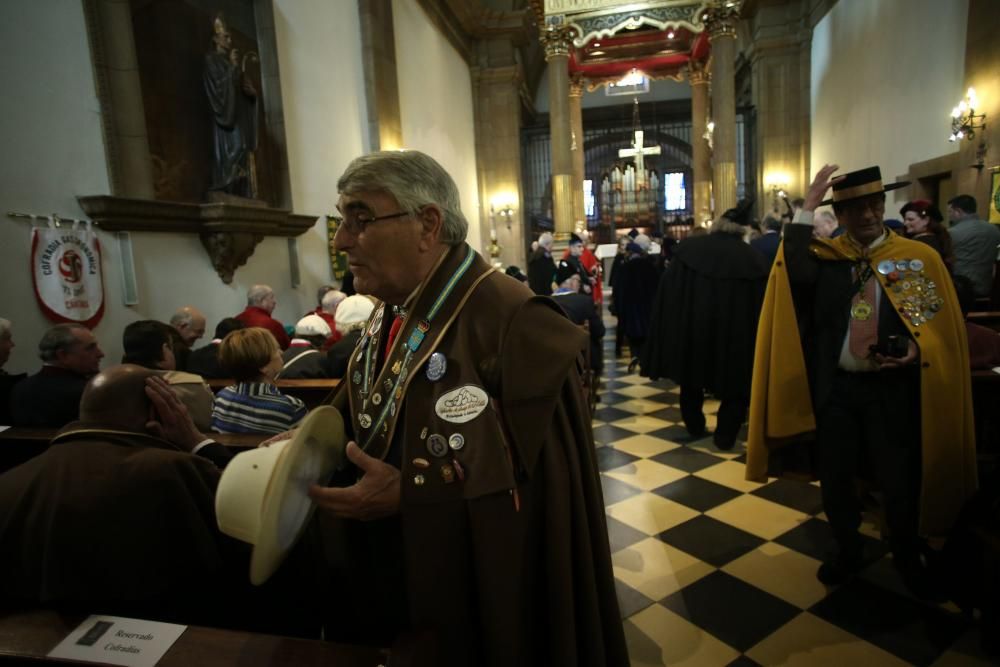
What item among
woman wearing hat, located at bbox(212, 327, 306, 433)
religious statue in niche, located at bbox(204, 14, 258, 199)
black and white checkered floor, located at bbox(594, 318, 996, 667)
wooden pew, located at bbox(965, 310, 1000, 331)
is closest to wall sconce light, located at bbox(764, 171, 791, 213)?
wooden pew, located at bbox(965, 310, 1000, 331)

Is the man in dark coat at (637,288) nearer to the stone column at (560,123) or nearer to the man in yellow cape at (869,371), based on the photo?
the stone column at (560,123)

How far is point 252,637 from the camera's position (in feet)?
3.58

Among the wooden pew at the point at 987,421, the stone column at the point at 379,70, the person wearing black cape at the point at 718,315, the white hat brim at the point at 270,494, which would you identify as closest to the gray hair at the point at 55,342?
the white hat brim at the point at 270,494

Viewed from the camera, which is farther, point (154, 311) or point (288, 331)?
point (288, 331)

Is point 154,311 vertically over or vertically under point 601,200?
under

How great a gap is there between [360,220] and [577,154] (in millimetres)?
12132

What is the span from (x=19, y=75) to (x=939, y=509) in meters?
5.48

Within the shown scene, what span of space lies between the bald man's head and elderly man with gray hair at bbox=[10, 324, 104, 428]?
1453 mm

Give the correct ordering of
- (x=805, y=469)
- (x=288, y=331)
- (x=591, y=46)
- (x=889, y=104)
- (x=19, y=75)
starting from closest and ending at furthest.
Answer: (x=805, y=469)
(x=19, y=75)
(x=288, y=331)
(x=889, y=104)
(x=591, y=46)

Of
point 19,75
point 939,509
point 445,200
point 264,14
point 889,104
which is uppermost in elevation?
point 264,14

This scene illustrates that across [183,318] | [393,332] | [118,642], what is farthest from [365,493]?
[183,318]

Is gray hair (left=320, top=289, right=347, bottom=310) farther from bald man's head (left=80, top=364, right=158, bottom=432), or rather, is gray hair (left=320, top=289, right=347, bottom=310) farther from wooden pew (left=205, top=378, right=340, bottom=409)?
bald man's head (left=80, top=364, right=158, bottom=432)

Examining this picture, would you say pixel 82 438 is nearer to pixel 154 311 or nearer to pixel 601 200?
pixel 154 311

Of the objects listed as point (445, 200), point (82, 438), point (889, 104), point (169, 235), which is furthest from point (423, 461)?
point (889, 104)
